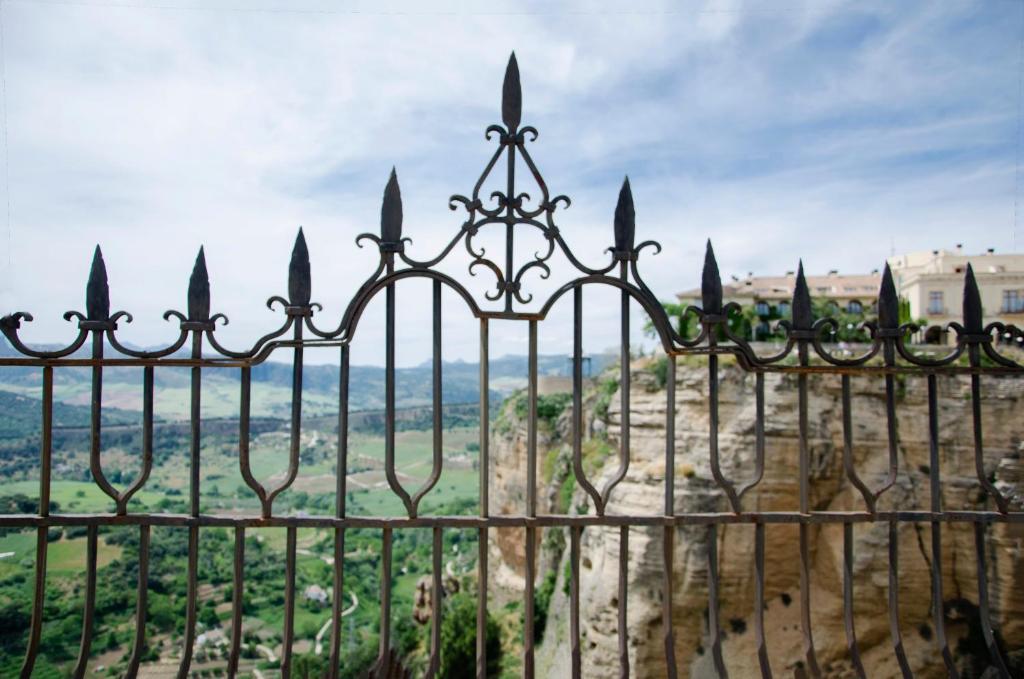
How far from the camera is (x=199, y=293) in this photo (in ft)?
9.93

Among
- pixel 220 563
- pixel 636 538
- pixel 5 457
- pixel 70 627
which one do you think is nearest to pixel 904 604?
pixel 636 538

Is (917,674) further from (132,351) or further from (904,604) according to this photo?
(132,351)

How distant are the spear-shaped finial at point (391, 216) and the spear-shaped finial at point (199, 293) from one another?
30.3 inches

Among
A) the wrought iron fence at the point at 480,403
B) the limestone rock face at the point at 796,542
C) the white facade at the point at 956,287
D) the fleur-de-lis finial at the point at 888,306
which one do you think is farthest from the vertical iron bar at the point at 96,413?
the white facade at the point at 956,287

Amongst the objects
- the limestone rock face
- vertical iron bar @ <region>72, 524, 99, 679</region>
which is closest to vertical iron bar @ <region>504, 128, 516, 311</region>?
vertical iron bar @ <region>72, 524, 99, 679</region>

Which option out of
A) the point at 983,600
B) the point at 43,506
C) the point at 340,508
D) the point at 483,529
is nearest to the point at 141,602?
the point at 43,506

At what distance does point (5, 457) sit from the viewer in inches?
263

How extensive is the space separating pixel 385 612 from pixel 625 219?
2.02 meters

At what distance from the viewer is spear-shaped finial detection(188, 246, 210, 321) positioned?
3.01 m

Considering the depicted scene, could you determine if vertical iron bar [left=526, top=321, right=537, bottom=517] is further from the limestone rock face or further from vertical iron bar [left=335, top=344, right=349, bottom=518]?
the limestone rock face

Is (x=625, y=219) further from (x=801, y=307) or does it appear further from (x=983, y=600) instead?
(x=983, y=600)

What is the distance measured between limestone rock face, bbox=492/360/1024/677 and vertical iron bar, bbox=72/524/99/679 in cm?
1626

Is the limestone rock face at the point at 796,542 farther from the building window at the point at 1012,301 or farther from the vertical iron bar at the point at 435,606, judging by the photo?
the vertical iron bar at the point at 435,606

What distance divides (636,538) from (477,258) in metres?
16.9
